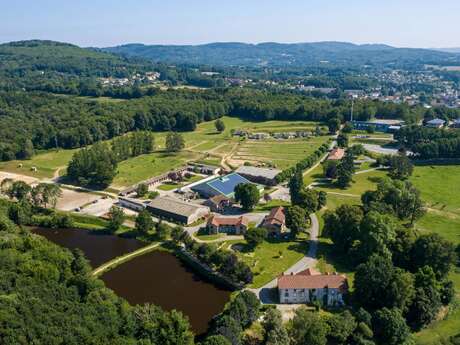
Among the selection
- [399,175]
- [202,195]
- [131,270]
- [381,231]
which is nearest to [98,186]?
[202,195]

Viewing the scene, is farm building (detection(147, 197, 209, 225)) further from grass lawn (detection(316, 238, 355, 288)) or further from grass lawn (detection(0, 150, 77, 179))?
grass lawn (detection(0, 150, 77, 179))

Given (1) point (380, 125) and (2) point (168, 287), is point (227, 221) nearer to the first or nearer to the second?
(2) point (168, 287)

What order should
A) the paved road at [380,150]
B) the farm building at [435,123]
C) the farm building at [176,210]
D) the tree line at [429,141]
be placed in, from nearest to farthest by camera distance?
the farm building at [176,210]
the tree line at [429,141]
the paved road at [380,150]
the farm building at [435,123]

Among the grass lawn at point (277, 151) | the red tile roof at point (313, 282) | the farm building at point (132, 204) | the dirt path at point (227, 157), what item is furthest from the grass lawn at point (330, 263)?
the dirt path at point (227, 157)

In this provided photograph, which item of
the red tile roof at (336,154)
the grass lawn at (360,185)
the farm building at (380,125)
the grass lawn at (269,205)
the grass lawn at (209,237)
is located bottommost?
the grass lawn at (209,237)

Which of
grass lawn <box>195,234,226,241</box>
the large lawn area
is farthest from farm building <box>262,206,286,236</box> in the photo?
the large lawn area

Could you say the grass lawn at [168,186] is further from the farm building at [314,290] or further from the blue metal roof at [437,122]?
the blue metal roof at [437,122]

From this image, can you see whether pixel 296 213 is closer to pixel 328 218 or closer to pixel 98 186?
pixel 328 218
